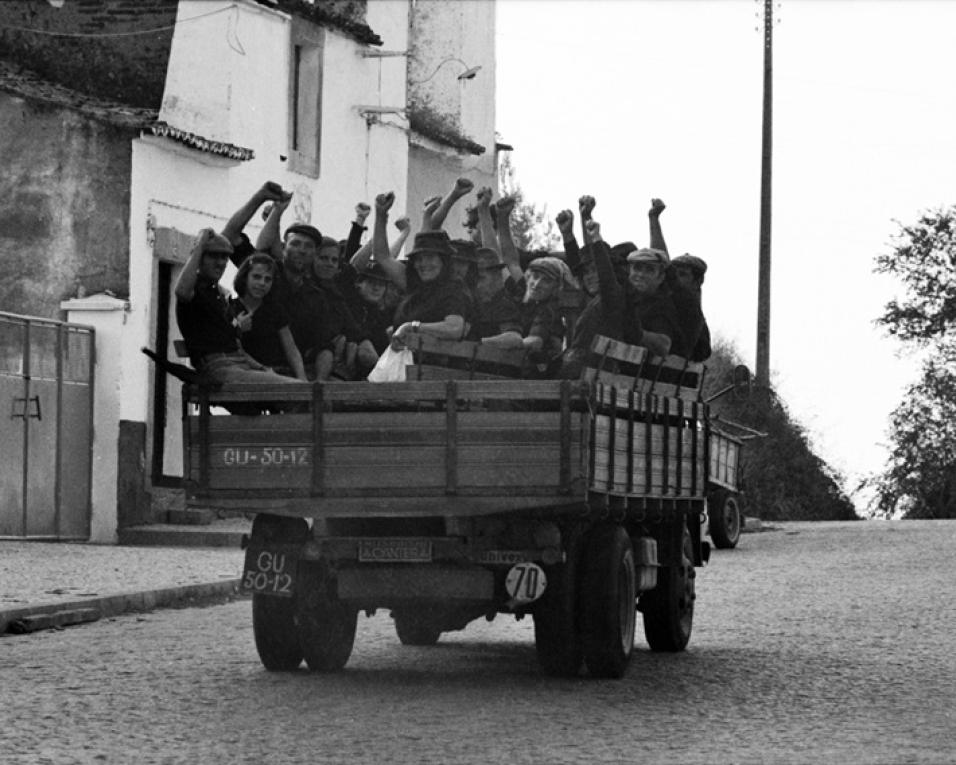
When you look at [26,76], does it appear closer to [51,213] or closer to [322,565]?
[51,213]

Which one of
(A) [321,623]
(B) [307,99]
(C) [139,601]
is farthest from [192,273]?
(B) [307,99]

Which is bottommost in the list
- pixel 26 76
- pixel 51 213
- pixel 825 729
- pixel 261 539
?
pixel 825 729

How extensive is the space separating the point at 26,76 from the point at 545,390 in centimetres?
1886

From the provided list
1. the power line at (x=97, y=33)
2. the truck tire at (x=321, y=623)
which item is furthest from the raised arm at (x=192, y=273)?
the power line at (x=97, y=33)

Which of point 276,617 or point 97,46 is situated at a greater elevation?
point 97,46

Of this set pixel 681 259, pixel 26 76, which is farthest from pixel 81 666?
pixel 26 76

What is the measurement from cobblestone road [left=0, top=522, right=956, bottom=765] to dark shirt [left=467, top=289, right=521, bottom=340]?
192 cm

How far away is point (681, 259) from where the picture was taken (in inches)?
553

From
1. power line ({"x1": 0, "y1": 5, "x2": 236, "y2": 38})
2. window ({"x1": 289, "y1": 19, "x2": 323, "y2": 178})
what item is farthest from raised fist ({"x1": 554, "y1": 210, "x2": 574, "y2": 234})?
window ({"x1": 289, "y1": 19, "x2": 323, "y2": 178})

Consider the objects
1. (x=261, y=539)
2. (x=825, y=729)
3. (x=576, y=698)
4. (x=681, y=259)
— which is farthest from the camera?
(x=681, y=259)

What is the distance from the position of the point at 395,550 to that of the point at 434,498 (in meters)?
0.37

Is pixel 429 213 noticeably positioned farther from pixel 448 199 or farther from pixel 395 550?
pixel 395 550

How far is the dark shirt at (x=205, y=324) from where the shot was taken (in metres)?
12.1

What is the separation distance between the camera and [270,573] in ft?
38.3
